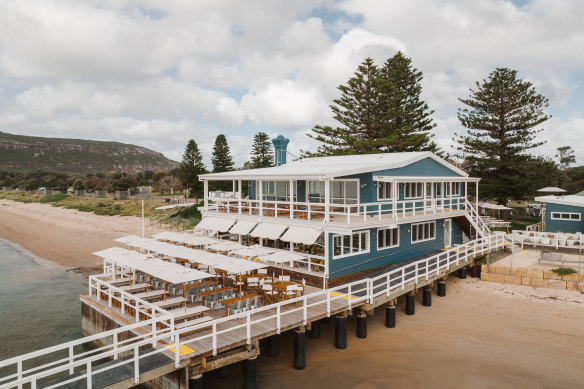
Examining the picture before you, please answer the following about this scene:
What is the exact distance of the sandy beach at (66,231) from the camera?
33.4 meters

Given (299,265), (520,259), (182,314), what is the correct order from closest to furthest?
(182,314) < (299,265) < (520,259)

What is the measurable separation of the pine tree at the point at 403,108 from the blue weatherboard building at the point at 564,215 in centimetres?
1415

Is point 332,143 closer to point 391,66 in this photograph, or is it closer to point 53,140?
point 391,66

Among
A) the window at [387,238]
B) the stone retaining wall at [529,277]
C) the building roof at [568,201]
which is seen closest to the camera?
the stone retaining wall at [529,277]

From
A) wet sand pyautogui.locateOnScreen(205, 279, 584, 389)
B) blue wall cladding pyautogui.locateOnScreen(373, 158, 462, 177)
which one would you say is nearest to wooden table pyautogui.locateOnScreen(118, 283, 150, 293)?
wet sand pyautogui.locateOnScreen(205, 279, 584, 389)

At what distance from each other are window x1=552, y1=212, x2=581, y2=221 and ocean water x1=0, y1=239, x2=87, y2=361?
2903 cm

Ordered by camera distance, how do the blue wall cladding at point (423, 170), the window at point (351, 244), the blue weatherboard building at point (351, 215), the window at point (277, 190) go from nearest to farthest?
the blue weatherboard building at point (351, 215) → the window at point (351, 244) → the blue wall cladding at point (423, 170) → the window at point (277, 190)

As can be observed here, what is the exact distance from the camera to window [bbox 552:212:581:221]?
84.7 feet

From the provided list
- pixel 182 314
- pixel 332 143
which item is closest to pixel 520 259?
A: pixel 182 314

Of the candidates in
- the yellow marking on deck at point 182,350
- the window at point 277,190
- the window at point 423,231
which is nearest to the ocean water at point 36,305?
the yellow marking on deck at point 182,350

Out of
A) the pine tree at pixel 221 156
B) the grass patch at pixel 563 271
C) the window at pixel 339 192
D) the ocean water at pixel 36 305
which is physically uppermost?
the pine tree at pixel 221 156

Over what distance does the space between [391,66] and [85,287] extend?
119 feet

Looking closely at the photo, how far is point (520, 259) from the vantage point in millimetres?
22156

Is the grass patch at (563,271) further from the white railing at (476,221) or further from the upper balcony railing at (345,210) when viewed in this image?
the upper balcony railing at (345,210)
